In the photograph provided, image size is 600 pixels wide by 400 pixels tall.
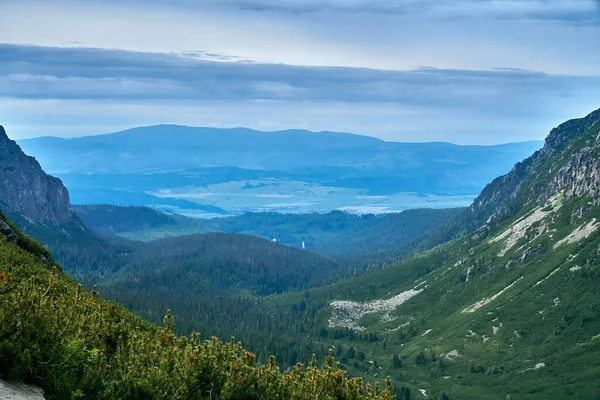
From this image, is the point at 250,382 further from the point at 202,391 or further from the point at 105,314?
the point at 105,314

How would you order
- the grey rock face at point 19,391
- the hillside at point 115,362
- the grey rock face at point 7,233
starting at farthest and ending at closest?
the grey rock face at point 7,233, the hillside at point 115,362, the grey rock face at point 19,391

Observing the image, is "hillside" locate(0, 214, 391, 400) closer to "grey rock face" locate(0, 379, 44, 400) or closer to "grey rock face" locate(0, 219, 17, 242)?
"grey rock face" locate(0, 379, 44, 400)

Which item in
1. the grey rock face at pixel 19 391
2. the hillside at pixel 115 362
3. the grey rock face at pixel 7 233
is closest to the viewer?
the grey rock face at pixel 19 391

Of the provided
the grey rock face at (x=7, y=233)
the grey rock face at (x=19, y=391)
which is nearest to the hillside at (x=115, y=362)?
the grey rock face at (x=19, y=391)

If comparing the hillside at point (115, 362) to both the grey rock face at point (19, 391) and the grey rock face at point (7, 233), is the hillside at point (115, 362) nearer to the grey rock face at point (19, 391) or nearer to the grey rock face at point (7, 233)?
the grey rock face at point (19, 391)

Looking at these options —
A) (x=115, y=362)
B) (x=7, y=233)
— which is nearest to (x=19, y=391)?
(x=115, y=362)

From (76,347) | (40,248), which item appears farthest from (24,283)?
(40,248)

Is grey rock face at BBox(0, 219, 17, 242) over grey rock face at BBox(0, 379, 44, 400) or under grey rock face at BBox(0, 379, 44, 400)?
over

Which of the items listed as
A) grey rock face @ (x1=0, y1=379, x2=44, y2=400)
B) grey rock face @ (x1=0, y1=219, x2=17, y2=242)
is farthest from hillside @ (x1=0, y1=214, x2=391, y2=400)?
grey rock face @ (x1=0, y1=219, x2=17, y2=242)
